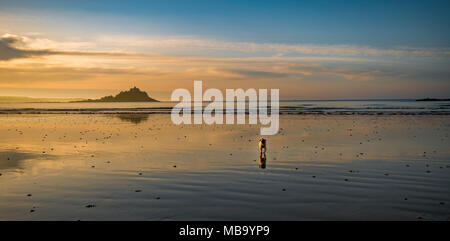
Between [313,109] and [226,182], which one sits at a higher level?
[313,109]

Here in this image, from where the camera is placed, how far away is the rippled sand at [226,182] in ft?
30.2

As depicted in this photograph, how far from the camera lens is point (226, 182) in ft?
40.5

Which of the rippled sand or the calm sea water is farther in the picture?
the calm sea water

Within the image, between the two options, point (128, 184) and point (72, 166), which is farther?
point (72, 166)

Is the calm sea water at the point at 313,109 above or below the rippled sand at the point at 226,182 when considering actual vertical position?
above

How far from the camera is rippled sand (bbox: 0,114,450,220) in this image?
30.2 feet

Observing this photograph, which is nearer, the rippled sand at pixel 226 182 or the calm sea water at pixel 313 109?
the rippled sand at pixel 226 182

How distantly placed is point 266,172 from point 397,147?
1023cm

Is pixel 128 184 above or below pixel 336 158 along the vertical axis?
below

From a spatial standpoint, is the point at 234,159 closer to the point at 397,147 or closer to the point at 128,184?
the point at 128,184

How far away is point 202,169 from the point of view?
14.6m

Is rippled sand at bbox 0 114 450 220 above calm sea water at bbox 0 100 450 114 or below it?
below
